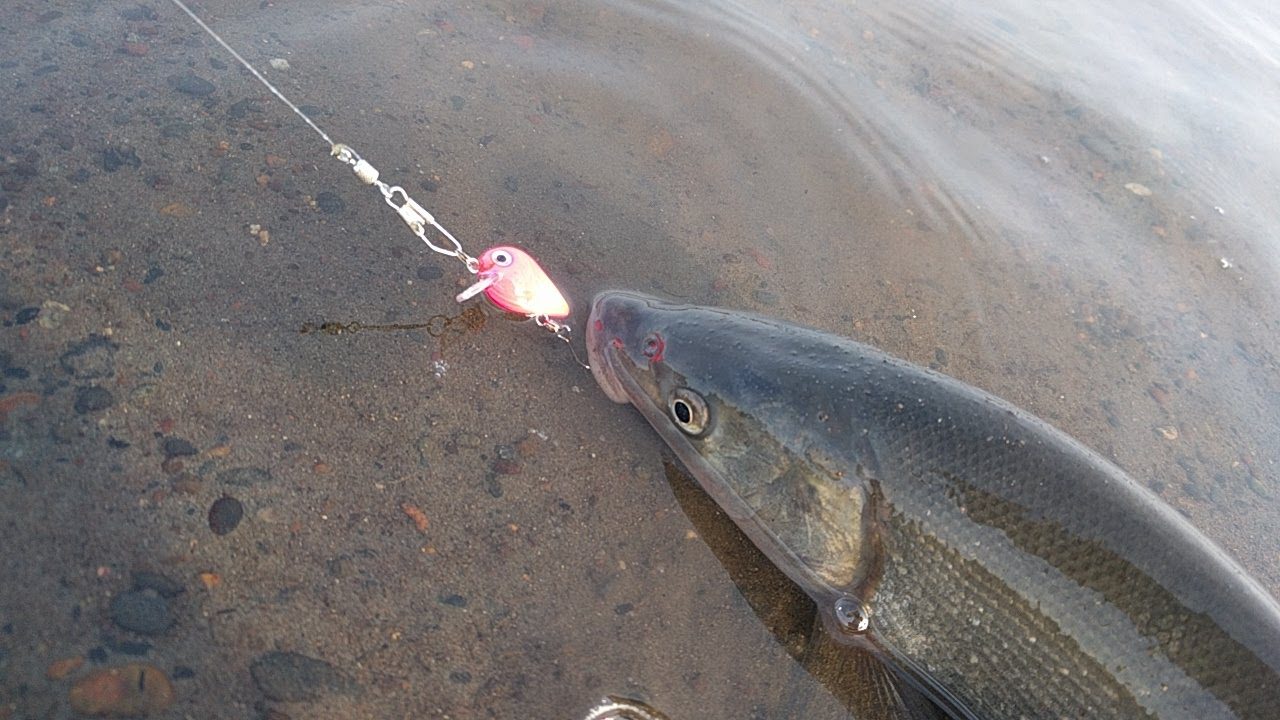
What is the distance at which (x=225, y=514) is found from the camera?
2.90 m

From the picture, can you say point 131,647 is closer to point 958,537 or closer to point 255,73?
point 958,537

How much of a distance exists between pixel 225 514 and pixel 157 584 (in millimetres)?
320

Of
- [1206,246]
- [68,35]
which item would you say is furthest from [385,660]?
[1206,246]

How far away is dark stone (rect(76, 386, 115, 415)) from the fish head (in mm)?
1998

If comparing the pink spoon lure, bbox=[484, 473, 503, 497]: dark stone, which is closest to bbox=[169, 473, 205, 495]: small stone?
bbox=[484, 473, 503, 497]: dark stone

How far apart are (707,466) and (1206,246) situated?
4730mm

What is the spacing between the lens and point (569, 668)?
294 cm

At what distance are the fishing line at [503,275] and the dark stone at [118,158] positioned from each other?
92 cm

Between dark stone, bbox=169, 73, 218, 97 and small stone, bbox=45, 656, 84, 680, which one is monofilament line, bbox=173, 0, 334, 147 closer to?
dark stone, bbox=169, 73, 218, 97

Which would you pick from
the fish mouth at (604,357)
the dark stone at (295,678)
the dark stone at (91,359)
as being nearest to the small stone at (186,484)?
the dark stone at (91,359)

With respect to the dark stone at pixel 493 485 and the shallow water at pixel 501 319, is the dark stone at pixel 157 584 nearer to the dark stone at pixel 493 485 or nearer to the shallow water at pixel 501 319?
the shallow water at pixel 501 319

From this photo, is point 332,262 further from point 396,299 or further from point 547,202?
A: point 547,202

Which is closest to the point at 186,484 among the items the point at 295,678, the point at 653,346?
the point at 295,678

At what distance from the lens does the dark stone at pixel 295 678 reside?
2.60 m
